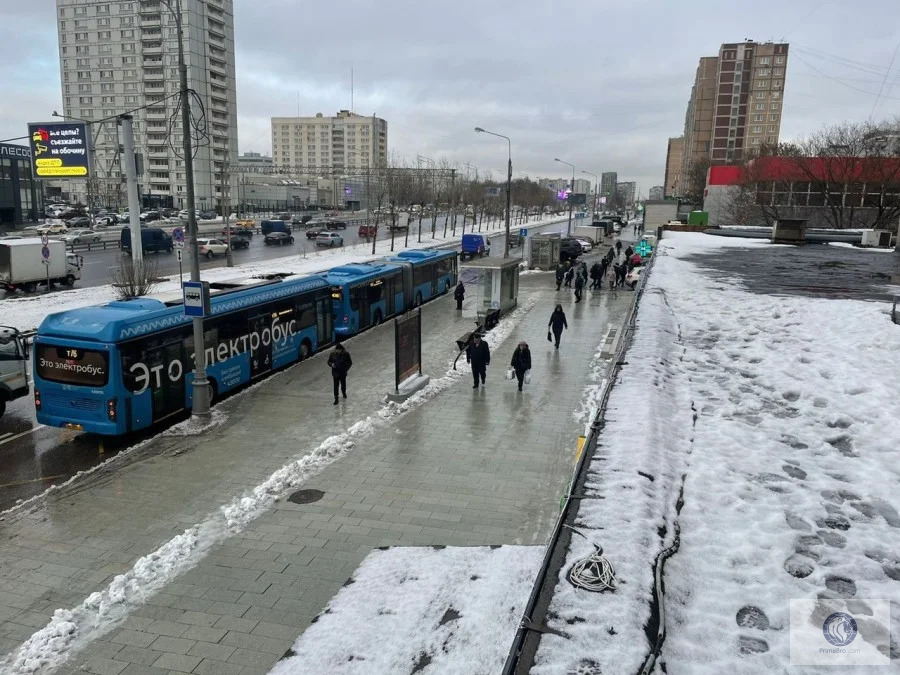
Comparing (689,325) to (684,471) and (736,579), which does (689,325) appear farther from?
(736,579)

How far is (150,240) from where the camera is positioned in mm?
48656

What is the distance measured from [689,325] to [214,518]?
918 cm

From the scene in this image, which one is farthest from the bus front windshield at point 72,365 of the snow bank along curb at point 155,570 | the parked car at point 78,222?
the parked car at point 78,222

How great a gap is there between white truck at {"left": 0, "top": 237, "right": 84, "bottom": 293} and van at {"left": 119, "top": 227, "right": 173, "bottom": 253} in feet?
50.9

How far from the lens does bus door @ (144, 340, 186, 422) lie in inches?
507

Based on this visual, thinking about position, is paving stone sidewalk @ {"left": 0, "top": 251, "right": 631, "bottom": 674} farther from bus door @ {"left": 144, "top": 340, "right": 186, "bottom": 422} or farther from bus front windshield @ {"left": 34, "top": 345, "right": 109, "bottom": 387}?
bus front windshield @ {"left": 34, "top": 345, "right": 109, "bottom": 387}

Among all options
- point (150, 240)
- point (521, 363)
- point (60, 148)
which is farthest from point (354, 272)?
point (150, 240)

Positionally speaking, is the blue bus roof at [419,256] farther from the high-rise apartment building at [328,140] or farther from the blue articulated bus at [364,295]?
the high-rise apartment building at [328,140]

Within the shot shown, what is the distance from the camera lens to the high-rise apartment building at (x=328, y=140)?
185000 mm

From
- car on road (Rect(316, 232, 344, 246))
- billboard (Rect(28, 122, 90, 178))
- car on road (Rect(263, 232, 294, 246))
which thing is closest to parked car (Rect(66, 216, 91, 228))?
car on road (Rect(263, 232, 294, 246))

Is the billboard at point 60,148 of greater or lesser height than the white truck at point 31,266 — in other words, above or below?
above

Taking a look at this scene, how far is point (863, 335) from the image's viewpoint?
1044 centimetres

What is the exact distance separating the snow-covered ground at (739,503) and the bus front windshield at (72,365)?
30.6 feet

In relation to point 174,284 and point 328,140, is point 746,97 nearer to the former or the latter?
point 328,140
